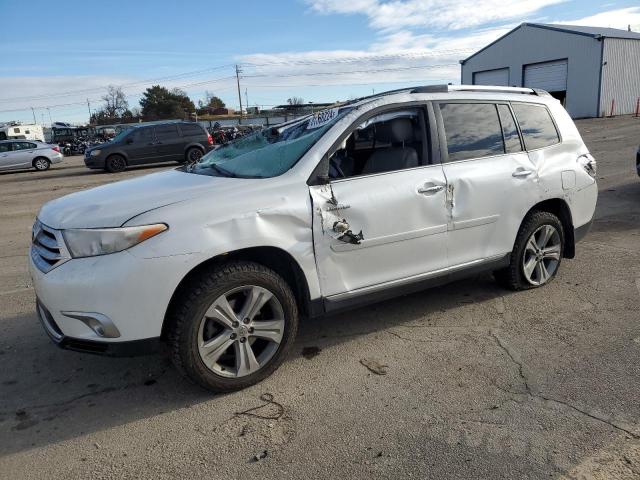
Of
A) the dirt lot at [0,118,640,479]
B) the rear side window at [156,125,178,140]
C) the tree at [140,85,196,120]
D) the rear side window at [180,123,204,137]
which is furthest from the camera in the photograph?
the tree at [140,85,196,120]

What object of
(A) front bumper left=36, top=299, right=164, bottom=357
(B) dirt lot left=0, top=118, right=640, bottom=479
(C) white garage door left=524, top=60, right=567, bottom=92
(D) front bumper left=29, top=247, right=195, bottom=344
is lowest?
(B) dirt lot left=0, top=118, right=640, bottom=479

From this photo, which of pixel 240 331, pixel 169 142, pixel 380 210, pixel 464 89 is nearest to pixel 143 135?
pixel 169 142

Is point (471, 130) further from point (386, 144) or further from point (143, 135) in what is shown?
point (143, 135)

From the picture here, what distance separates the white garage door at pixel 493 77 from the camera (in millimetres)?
40156

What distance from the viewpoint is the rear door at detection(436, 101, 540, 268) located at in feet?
12.9

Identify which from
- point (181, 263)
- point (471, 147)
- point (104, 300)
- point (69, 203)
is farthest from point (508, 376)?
point (69, 203)

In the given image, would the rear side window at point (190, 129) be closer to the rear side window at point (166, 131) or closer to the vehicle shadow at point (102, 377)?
the rear side window at point (166, 131)

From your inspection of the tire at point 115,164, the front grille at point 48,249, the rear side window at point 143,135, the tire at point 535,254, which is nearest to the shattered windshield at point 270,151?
the front grille at point 48,249

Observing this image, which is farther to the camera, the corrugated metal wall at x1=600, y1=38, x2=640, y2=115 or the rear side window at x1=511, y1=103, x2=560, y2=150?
the corrugated metal wall at x1=600, y1=38, x2=640, y2=115

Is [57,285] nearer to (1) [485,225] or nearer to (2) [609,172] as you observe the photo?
(1) [485,225]

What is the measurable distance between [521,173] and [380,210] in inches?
59.6

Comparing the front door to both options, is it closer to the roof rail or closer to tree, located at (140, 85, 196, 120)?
the roof rail

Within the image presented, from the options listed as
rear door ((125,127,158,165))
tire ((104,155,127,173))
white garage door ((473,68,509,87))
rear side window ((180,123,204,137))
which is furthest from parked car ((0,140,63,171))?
white garage door ((473,68,509,87))

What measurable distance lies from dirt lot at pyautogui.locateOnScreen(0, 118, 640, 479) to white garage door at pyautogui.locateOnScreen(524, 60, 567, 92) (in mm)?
36780
